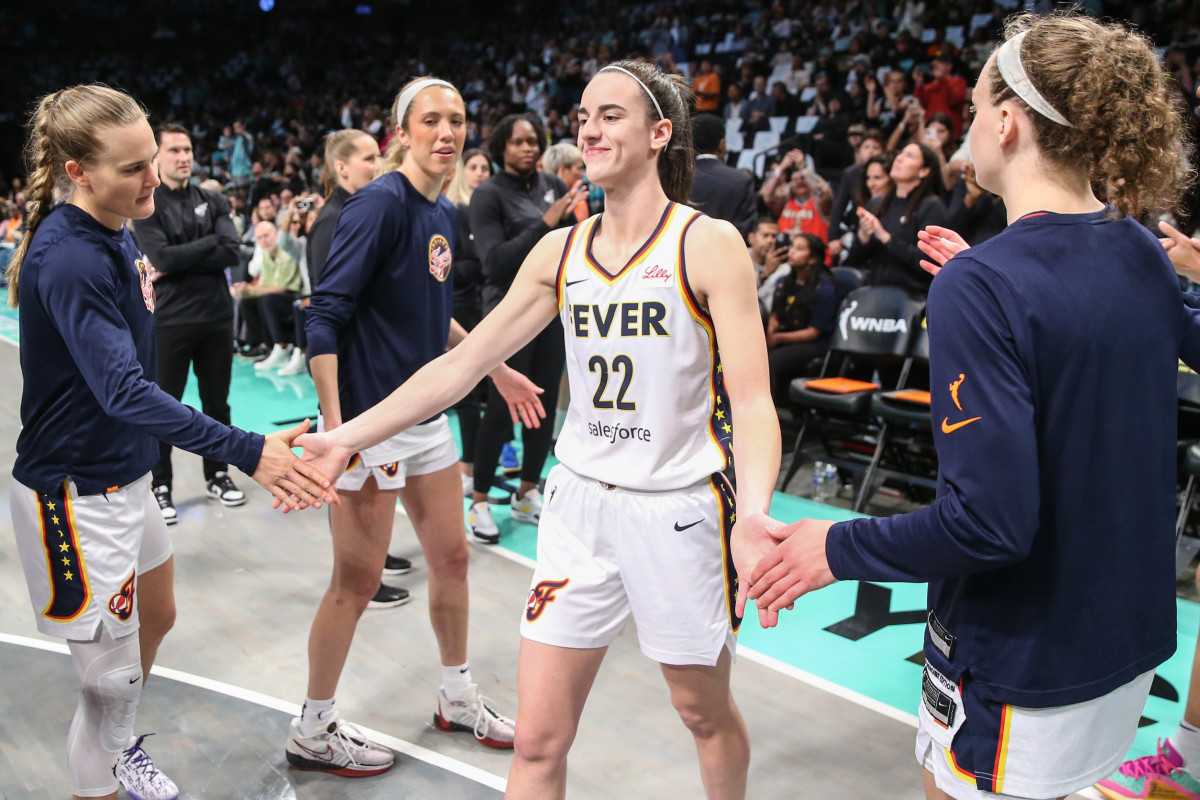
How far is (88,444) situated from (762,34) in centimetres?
1231

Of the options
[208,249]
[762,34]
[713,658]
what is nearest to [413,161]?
[713,658]

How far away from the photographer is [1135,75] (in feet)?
4.54

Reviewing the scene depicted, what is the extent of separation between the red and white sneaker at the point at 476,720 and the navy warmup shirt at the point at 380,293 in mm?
936

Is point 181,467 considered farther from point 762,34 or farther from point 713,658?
point 762,34

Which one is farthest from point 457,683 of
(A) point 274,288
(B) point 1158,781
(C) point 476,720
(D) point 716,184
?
(A) point 274,288

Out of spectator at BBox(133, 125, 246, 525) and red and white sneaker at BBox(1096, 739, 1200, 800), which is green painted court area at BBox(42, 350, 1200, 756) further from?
spectator at BBox(133, 125, 246, 525)

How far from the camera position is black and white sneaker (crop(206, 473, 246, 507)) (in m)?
5.41

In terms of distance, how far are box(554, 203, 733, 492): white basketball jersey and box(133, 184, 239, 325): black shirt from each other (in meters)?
3.55

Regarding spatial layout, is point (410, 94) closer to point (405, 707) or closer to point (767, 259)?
point (405, 707)

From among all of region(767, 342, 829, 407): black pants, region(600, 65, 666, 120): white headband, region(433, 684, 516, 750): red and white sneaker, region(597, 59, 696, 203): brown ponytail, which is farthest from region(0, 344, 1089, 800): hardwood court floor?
region(767, 342, 829, 407): black pants

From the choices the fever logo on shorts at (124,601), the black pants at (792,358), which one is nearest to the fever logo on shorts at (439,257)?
the fever logo on shorts at (124,601)

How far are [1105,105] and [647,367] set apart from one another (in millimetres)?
959

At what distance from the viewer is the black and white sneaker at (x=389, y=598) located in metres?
4.05

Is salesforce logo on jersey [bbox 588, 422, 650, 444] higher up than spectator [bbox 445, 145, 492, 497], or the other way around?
salesforce logo on jersey [bbox 588, 422, 650, 444]
